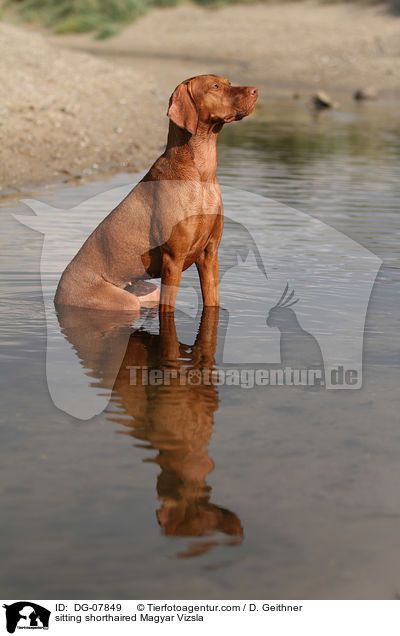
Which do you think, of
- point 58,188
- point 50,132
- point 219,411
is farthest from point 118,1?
point 219,411

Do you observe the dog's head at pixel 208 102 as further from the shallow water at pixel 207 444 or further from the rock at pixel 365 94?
the rock at pixel 365 94

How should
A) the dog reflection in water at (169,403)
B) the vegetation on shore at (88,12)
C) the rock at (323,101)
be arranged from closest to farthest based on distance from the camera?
the dog reflection in water at (169,403) < the rock at (323,101) < the vegetation on shore at (88,12)

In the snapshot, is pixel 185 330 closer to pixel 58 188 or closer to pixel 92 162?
pixel 58 188

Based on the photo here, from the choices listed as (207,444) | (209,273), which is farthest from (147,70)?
(207,444)

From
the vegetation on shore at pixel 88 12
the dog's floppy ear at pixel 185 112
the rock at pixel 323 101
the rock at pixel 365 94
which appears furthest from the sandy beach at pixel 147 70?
the dog's floppy ear at pixel 185 112

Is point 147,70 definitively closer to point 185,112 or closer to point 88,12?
point 88,12

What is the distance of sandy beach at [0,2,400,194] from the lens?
50.6ft

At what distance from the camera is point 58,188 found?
13.0 metres

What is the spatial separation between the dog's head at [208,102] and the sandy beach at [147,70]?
7001mm

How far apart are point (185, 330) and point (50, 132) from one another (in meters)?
10.2

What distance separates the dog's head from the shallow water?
149 cm

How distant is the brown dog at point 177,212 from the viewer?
19.2ft
